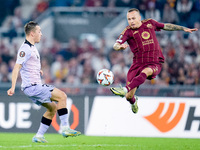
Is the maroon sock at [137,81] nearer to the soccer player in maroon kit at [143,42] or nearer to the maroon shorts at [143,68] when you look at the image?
the soccer player in maroon kit at [143,42]

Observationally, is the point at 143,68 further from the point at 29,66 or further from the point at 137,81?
the point at 29,66

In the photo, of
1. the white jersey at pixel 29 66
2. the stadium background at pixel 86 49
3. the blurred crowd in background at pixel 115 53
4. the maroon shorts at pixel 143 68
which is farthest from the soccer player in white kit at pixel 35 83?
the blurred crowd in background at pixel 115 53

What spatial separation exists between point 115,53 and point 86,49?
1.14m

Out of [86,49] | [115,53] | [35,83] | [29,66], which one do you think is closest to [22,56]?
[29,66]

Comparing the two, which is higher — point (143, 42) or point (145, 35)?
point (145, 35)

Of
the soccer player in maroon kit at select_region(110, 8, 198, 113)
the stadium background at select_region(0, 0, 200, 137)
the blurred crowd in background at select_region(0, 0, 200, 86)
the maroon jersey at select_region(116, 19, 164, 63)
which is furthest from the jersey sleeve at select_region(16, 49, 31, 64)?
the blurred crowd in background at select_region(0, 0, 200, 86)

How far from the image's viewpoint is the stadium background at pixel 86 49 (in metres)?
12.8

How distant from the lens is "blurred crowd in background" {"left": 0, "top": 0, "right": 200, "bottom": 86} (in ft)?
50.9

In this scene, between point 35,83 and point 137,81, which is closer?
point 35,83

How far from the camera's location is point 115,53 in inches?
647

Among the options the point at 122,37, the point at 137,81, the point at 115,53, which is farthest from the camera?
the point at 115,53

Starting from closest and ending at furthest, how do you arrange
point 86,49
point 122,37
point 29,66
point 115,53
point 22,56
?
point 22,56, point 29,66, point 122,37, point 115,53, point 86,49

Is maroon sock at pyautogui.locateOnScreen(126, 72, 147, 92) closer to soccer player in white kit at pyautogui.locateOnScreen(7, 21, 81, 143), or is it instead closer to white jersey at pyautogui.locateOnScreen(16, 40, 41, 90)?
soccer player in white kit at pyautogui.locateOnScreen(7, 21, 81, 143)

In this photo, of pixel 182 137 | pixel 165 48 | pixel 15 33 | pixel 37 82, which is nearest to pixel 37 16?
pixel 15 33
